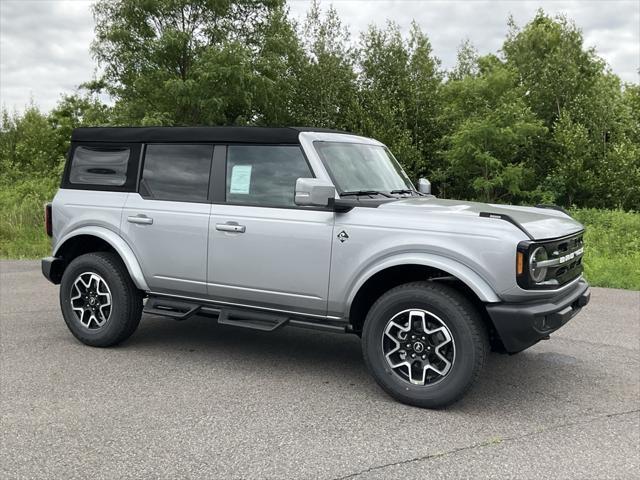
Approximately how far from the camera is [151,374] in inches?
187

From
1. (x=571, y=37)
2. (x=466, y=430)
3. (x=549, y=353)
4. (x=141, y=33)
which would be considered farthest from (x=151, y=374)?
(x=571, y=37)

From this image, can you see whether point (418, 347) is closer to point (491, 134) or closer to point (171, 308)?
point (171, 308)

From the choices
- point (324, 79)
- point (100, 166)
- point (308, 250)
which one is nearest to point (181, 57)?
point (324, 79)

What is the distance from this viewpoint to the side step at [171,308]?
16.4 ft

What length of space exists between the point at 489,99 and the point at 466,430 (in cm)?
2393

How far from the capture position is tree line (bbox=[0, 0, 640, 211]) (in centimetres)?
2516

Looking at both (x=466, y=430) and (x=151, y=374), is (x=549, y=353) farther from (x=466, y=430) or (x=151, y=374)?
(x=151, y=374)

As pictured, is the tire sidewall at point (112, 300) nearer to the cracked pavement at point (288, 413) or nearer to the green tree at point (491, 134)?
the cracked pavement at point (288, 413)

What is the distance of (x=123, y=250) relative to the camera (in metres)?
5.27

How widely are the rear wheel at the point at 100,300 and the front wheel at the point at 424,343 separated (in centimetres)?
224

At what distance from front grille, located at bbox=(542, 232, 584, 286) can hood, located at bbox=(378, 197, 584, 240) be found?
6 centimetres

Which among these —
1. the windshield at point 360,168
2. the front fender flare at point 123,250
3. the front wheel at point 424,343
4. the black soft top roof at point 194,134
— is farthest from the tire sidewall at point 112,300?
the front wheel at point 424,343

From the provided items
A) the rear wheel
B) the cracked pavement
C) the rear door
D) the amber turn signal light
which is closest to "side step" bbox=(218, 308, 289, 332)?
the rear door

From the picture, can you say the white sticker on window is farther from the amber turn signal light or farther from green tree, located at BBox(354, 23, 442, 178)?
green tree, located at BBox(354, 23, 442, 178)
